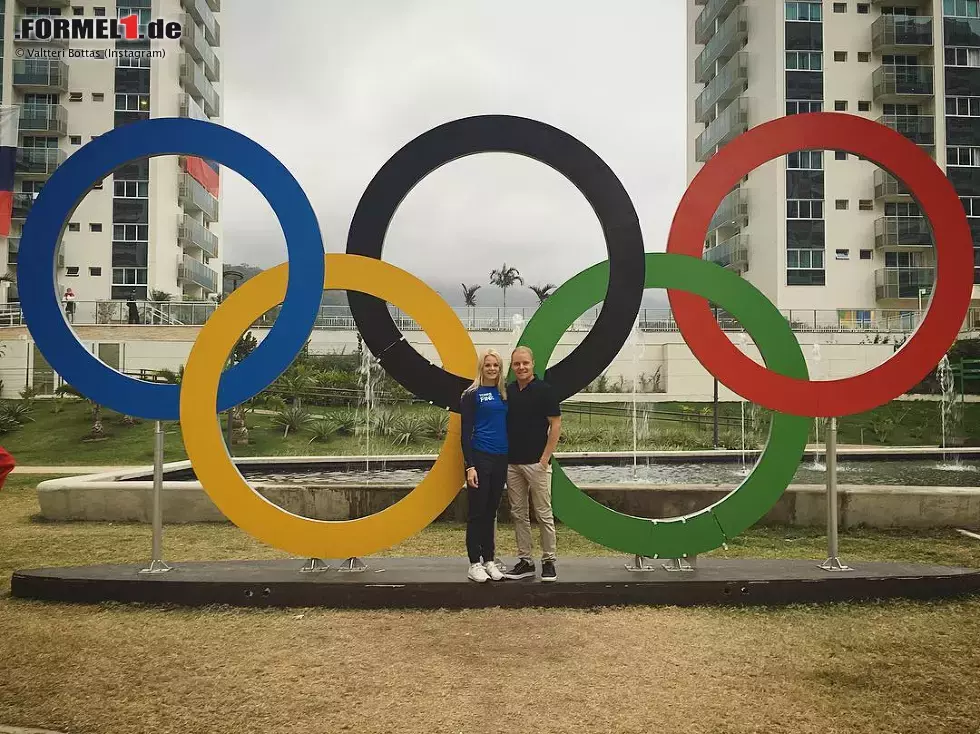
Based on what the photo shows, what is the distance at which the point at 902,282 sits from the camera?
36.7 m

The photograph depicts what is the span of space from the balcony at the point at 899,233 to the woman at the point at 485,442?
36263mm

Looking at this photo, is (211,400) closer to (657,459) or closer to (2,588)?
(2,588)

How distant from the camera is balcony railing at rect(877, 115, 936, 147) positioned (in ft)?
121

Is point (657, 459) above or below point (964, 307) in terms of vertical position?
below

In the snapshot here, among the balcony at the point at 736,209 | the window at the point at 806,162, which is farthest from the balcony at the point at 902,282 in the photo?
the balcony at the point at 736,209

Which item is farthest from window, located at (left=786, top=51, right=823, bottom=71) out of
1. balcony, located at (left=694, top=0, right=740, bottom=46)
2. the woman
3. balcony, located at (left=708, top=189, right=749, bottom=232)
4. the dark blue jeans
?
the dark blue jeans

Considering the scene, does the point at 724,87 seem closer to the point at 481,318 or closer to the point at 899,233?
the point at 899,233

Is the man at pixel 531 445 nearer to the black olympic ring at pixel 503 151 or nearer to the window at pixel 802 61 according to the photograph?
the black olympic ring at pixel 503 151

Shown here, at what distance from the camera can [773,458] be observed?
21.2ft

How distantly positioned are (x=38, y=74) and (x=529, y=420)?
4052cm

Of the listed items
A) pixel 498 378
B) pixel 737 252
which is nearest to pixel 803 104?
pixel 737 252

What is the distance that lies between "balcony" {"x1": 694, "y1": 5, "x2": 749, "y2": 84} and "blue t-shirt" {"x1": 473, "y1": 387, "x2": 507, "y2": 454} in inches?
1561

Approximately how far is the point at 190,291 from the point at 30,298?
37932 millimetres

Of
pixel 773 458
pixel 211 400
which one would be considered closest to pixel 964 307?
pixel 773 458
